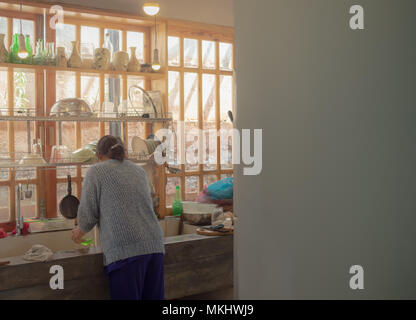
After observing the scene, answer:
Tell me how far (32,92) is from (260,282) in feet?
8.33

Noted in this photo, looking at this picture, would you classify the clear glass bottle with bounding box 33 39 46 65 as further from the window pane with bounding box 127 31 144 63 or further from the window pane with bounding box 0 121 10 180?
the window pane with bounding box 127 31 144 63

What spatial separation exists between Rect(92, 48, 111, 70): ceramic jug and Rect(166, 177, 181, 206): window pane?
3.19 feet

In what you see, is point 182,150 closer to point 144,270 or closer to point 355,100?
point 144,270

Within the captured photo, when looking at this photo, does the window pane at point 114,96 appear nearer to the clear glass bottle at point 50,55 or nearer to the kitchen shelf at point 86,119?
the kitchen shelf at point 86,119

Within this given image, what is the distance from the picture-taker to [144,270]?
2.17 metres

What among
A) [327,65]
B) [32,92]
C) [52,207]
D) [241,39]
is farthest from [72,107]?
[327,65]

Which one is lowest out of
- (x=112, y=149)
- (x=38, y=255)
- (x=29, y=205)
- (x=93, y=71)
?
(x=38, y=255)

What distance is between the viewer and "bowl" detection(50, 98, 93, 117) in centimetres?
272

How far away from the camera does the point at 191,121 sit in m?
→ 3.53

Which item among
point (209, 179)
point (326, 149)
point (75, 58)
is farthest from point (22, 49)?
point (326, 149)

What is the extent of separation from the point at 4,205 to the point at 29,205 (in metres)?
0.15

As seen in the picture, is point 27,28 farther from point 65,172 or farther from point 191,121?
point 191,121

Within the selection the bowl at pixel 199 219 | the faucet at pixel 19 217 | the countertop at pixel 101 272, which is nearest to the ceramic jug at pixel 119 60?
the faucet at pixel 19 217

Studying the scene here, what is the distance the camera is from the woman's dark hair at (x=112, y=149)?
2.21 metres
